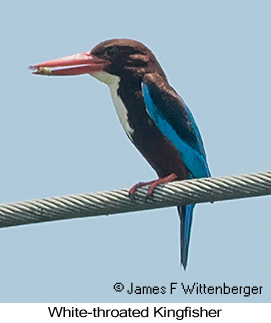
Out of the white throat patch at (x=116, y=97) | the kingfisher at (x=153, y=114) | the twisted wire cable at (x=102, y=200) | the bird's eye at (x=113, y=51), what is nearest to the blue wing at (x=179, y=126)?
the kingfisher at (x=153, y=114)

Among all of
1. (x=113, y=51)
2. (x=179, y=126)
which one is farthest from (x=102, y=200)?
(x=113, y=51)

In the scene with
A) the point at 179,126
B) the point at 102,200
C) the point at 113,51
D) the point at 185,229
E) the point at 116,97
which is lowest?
the point at 185,229

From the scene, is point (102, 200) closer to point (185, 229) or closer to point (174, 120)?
point (174, 120)

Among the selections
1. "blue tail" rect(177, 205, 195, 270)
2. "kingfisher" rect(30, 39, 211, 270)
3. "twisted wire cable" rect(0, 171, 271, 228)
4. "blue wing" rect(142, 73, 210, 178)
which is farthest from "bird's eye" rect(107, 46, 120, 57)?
"twisted wire cable" rect(0, 171, 271, 228)

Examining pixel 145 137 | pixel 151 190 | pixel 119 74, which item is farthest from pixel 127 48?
pixel 151 190

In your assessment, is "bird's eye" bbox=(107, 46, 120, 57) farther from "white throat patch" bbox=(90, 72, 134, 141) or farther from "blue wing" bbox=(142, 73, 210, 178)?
Answer: "blue wing" bbox=(142, 73, 210, 178)
